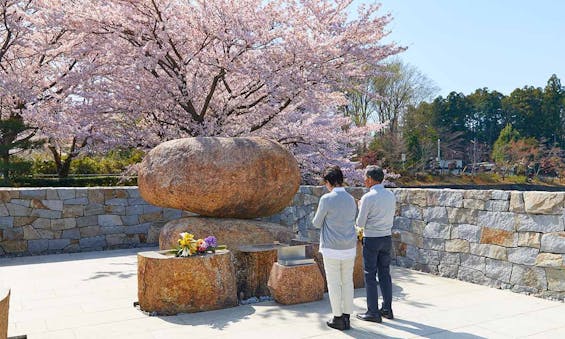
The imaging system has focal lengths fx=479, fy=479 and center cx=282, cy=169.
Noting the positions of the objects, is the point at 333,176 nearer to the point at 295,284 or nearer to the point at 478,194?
the point at 295,284

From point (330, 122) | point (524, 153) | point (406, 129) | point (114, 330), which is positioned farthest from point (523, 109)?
Answer: point (114, 330)

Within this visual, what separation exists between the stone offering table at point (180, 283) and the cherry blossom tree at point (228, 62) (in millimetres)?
5358

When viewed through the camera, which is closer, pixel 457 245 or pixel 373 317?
pixel 373 317

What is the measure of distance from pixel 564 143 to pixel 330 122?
124 ft

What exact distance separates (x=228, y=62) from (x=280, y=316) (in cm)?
590

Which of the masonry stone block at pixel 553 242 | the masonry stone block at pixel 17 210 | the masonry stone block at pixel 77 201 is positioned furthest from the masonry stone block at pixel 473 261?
the masonry stone block at pixel 17 210

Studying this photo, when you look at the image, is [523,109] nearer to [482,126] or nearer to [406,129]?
[482,126]

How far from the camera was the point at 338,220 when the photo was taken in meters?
4.12

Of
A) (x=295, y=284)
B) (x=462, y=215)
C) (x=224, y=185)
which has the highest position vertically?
(x=224, y=185)

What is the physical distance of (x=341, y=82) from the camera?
1076cm

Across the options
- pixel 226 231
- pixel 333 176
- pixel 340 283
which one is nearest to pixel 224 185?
pixel 226 231

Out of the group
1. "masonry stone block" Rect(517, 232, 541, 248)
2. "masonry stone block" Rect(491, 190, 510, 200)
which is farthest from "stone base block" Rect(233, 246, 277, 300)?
"masonry stone block" Rect(517, 232, 541, 248)

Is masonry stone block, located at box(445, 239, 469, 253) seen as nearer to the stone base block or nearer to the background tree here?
the stone base block

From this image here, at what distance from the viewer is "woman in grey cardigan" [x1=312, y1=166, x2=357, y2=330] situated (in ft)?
13.5
